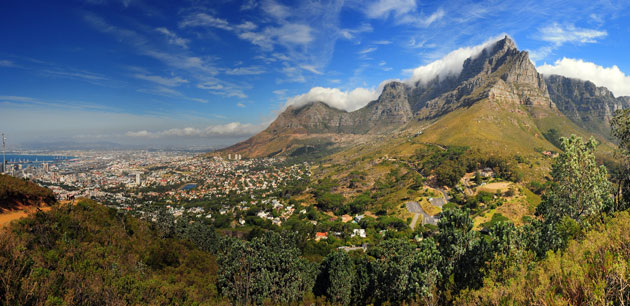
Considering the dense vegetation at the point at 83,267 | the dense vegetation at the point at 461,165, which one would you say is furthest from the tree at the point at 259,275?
the dense vegetation at the point at 461,165

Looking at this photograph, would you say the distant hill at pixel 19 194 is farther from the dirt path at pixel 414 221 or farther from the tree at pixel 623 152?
the dirt path at pixel 414 221

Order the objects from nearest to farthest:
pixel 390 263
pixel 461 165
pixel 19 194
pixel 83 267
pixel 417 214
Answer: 1. pixel 83 267
2. pixel 390 263
3. pixel 19 194
4. pixel 417 214
5. pixel 461 165

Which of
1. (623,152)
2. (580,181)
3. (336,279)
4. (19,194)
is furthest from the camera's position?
(19,194)

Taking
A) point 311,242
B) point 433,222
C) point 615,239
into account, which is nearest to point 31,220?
point 615,239

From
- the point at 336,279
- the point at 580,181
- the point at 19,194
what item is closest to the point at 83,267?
the point at 336,279

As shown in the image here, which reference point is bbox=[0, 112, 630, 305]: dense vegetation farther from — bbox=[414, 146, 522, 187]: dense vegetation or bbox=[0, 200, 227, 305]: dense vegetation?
bbox=[414, 146, 522, 187]: dense vegetation

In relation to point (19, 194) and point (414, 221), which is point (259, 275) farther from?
point (414, 221)
